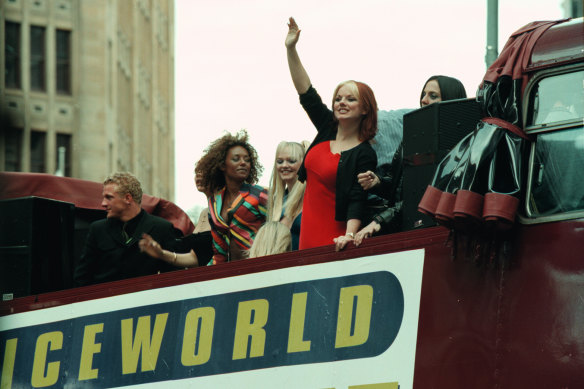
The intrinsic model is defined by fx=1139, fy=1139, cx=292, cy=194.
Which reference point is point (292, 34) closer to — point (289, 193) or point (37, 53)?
point (289, 193)

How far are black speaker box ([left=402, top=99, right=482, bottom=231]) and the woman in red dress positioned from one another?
0.35m

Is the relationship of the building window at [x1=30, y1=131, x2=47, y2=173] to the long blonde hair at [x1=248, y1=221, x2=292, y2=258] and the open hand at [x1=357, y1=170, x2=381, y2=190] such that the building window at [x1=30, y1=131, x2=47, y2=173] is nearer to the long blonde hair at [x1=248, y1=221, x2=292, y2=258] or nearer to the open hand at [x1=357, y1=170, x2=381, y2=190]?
the long blonde hair at [x1=248, y1=221, x2=292, y2=258]

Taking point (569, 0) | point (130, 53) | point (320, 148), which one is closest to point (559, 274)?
point (320, 148)

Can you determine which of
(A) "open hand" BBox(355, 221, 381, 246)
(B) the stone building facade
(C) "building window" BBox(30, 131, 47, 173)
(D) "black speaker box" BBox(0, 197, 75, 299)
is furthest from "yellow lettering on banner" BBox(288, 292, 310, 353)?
(C) "building window" BBox(30, 131, 47, 173)

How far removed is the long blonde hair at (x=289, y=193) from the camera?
796 cm

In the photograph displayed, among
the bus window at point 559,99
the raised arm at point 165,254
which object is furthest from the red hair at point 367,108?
the raised arm at point 165,254

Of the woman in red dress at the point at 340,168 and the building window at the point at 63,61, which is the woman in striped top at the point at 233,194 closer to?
the woman in red dress at the point at 340,168

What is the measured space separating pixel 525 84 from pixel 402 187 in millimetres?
1399

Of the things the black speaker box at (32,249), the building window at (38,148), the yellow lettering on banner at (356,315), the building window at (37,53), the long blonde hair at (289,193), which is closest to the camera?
the yellow lettering on banner at (356,315)

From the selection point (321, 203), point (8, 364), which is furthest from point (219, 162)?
point (8, 364)

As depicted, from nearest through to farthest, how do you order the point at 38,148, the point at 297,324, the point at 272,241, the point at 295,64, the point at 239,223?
the point at 297,324, the point at 272,241, the point at 295,64, the point at 239,223, the point at 38,148

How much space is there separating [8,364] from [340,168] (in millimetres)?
3255

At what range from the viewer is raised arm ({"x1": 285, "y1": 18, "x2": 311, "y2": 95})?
7.78 meters

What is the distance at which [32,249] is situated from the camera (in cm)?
903
